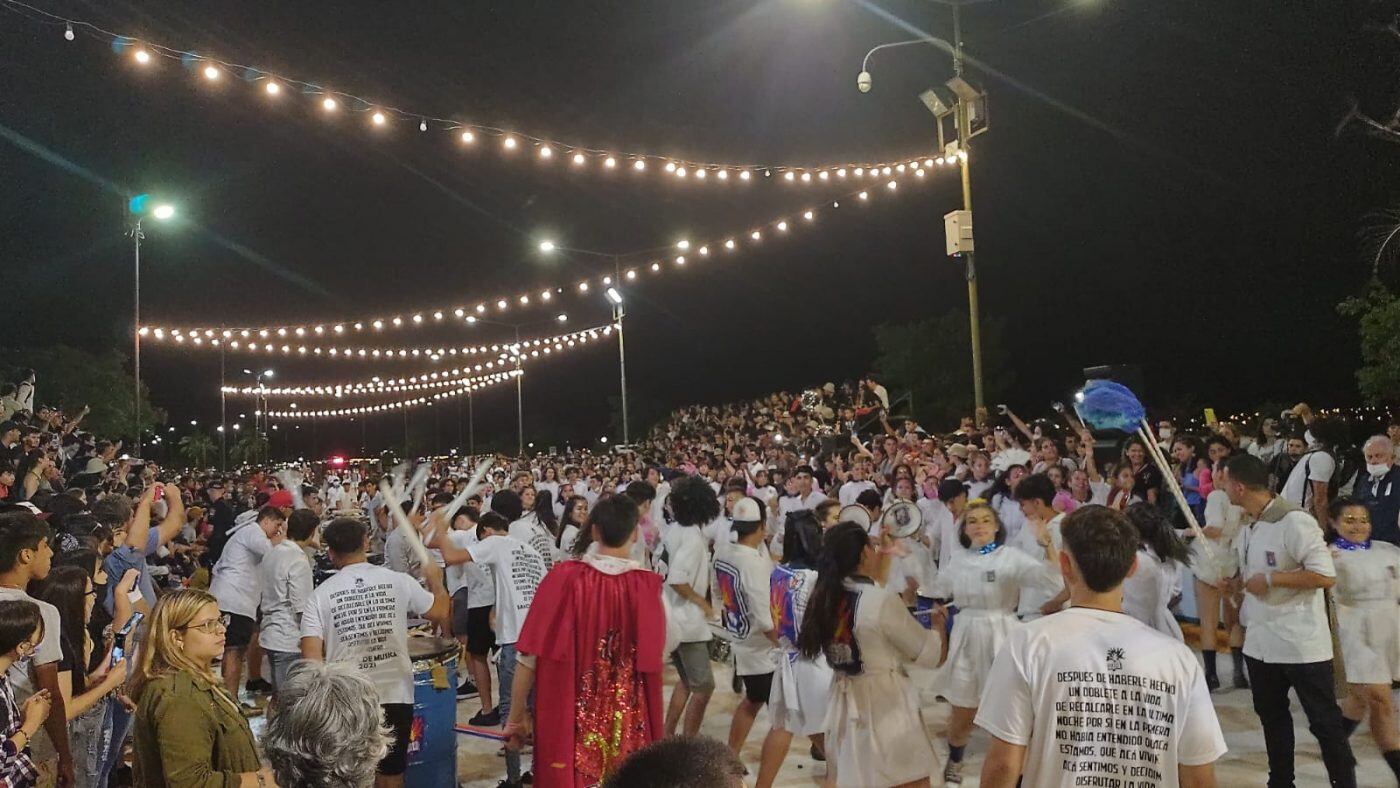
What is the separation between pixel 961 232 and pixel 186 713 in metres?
12.4

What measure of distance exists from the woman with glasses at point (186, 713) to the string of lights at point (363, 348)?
23606mm

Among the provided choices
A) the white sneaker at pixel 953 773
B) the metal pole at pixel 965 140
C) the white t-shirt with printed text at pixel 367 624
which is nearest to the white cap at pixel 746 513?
the white sneaker at pixel 953 773

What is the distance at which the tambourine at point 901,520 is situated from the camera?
4.66 m

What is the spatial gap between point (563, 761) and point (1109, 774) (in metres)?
2.23

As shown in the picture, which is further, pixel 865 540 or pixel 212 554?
pixel 212 554

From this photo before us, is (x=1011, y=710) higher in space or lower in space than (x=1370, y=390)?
lower

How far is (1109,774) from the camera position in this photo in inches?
112

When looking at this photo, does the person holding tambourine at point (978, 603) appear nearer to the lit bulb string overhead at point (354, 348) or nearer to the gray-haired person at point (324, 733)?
the gray-haired person at point (324, 733)

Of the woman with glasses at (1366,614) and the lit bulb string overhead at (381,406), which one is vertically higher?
the lit bulb string overhead at (381,406)

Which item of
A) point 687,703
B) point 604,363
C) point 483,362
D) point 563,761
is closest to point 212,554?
point 687,703

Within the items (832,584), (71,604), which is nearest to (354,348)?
(71,604)

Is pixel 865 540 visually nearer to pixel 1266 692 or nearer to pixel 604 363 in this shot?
pixel 1266 692

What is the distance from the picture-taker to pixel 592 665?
13.7ft

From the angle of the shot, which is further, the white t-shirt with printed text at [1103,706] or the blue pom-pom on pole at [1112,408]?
the blue pom-pom on pole at [1112,408]
